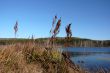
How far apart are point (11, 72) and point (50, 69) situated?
1457mm

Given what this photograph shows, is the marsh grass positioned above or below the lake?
above

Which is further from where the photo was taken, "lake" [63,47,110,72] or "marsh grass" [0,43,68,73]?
"lake" [63,47,110,72]

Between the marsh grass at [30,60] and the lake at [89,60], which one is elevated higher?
the marsh grass at [30,60]

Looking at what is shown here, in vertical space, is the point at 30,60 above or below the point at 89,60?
above

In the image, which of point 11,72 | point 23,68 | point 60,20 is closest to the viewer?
point 11,72

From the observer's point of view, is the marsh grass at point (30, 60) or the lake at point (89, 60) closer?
the marsh grass at point (30, 60)

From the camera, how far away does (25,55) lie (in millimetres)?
7984

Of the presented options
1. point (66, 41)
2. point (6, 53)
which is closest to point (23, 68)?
point (6, 53)

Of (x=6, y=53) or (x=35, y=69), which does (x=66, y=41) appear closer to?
(x=35, y=69)

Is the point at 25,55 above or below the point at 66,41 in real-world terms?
below

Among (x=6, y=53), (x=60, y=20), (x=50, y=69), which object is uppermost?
(x=60, y=20)

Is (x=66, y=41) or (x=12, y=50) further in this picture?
(x=12, y=50)

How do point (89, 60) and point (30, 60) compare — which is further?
point (89, 60)

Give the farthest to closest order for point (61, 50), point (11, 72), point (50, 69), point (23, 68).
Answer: point (61, 50) → point (50, 69) → point (23, 68) → point (11, 72)
